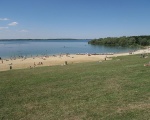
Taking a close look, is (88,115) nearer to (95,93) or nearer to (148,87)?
(95,93)

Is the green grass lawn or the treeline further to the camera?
the treeline

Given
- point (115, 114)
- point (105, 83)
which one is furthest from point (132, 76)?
point (115, 114)

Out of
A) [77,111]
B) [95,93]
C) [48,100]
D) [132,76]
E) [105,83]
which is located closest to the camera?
[77,111]

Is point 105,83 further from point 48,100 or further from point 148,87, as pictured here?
point 48,100

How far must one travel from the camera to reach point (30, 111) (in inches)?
412

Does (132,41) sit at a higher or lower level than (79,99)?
lower

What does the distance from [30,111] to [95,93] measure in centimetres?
371

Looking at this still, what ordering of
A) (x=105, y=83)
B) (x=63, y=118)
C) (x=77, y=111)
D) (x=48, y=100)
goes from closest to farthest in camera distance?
(x=63, y=118) < (x=77, y=111) < (x=48, y=100) < (x=105, y=83)

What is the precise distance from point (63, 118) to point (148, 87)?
5.82 m

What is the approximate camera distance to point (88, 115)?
9.69 m

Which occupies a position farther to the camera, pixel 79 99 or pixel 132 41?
pixel 132 41

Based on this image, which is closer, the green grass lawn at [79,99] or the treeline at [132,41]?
the green grass lawn at [79,99]

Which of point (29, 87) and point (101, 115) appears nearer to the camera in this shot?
point (101, 115)

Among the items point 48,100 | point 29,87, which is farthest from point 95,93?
point 29,87
